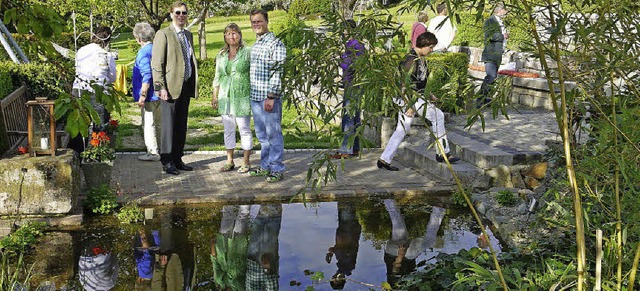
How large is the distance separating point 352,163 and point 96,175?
3.29 meters

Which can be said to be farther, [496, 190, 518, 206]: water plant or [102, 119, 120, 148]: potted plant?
[102, 119, 120, 148]: potted plant

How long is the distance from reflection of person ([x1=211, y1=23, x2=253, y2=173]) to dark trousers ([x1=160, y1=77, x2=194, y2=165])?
0.39 meters

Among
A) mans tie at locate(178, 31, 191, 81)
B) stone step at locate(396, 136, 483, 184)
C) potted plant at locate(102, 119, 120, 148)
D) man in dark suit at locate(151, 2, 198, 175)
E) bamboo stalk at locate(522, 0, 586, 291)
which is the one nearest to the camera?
bamboo stalk at locate(522, 0, 586, 291)

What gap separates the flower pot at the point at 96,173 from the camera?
26.4 ft

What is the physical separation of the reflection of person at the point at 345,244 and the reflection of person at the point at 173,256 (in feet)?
3.63

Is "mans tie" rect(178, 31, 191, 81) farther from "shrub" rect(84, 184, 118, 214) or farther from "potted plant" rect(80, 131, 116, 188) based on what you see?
"shrub" rect(84, 184, 118, 214)

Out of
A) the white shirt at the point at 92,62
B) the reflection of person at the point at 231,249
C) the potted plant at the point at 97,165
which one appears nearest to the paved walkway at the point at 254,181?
the potted plant at the point at 97,165

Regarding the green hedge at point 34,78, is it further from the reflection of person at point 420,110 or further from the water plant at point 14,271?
the water plant at point 14,271

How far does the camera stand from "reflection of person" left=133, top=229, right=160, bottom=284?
5.91 m

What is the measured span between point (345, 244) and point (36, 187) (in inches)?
113

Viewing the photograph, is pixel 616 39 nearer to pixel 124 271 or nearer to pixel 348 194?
pixel 124 271

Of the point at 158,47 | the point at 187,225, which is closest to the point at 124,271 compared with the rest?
the point at 187,225

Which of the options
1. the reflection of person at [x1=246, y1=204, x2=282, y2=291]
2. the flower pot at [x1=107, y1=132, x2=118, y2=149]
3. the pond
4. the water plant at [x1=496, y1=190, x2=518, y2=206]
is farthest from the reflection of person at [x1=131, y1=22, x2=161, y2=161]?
the water plant at [x1=496, y1=190, x2=518, y2=206]

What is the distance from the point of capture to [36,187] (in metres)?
7.14
